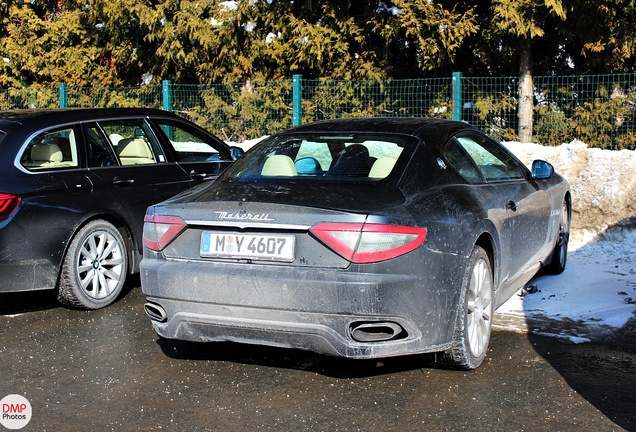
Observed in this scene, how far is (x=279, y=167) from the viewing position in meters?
5.19

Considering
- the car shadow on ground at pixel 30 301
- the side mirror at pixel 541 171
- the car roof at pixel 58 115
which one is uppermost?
the car roof at pixel 58 115

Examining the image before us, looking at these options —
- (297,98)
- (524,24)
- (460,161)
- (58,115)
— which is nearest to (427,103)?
(524,24)

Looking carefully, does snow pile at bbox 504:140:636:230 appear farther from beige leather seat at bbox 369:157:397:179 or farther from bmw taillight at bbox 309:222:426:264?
bmw taillight at bbox 309:222:426:264

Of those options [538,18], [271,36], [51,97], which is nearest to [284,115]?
[271,36]

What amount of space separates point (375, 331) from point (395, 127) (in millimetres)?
1579

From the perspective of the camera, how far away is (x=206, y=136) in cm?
805

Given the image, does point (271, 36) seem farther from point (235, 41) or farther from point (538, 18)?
point (538, 18)

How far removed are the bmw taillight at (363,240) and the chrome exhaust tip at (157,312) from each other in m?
1.06

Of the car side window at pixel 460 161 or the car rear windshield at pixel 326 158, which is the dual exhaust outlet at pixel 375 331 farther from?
the car side window at pixel 460 161

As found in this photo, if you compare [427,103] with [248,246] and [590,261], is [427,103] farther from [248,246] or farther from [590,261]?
[248,246]

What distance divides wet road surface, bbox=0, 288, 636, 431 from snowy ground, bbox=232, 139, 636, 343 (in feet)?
1.40

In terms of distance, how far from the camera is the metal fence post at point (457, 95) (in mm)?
13156

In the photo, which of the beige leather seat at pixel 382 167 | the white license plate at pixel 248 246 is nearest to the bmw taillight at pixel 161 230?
the white license plate at pixel 248 246

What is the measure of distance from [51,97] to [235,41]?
4.78 m
